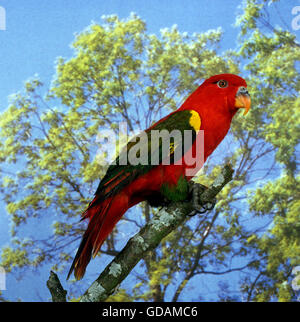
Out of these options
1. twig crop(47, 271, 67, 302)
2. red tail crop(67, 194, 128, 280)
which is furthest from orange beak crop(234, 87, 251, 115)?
twig crop(47, 271, 67, 302)

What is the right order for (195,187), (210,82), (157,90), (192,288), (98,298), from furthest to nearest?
(157,90), (192,288), (210,82), (195,187), (98,298)

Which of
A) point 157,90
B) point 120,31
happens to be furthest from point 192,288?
point 120,31

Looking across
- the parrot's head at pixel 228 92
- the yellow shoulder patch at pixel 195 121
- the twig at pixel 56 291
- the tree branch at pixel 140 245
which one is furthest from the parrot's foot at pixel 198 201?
the twig at pixel 56 291

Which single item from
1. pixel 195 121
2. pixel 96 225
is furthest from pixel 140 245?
pixel 195 121

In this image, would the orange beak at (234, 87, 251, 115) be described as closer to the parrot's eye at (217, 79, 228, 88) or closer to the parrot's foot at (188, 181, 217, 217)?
the parrot's eye at (217, 79, 228, 88)

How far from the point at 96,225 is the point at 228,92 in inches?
24.9

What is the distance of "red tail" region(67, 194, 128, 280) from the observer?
1.16 m

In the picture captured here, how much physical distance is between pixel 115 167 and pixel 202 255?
1952 mm

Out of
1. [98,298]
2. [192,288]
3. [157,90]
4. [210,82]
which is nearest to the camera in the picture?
[98,298]

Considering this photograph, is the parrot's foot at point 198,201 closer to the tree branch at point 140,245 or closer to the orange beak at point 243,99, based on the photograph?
the tree branch at point 140,245

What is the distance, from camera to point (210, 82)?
1.38m

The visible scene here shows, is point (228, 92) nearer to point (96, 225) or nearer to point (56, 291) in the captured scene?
point (96, 225)

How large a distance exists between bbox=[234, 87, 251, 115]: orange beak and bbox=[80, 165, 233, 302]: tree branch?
24cm
